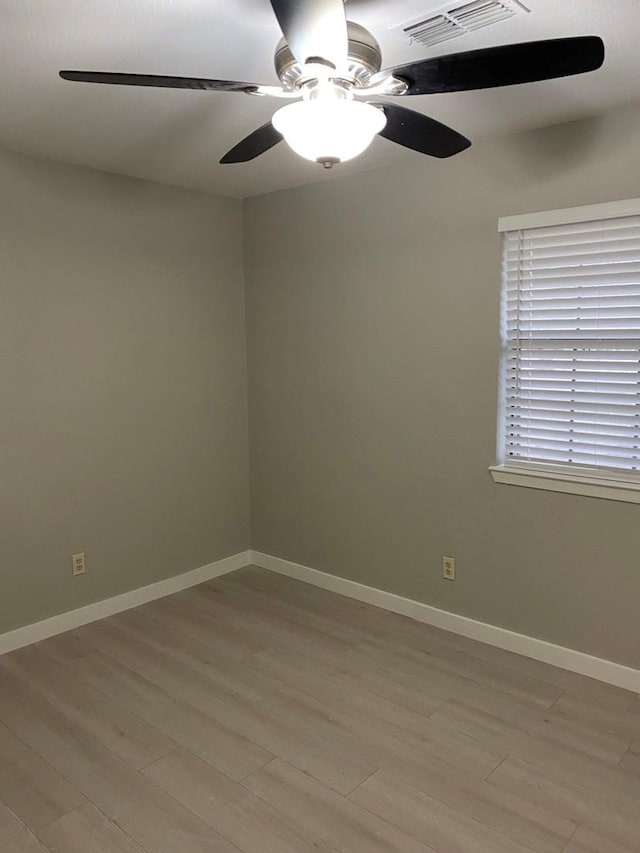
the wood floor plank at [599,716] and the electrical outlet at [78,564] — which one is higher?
the electrical outlet at [78,564]

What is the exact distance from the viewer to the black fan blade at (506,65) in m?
1.41

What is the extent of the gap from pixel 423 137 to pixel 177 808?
231 cm

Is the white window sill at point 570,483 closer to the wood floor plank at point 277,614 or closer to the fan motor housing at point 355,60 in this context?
the wood floor plank at point 277,614

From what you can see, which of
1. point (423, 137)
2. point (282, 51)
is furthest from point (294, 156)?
point (282, 51)

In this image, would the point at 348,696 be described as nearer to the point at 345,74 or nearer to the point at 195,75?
the point at 345,74

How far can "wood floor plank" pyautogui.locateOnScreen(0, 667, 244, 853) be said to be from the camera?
1960 mm

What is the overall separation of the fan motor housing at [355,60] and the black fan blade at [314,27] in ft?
0.52

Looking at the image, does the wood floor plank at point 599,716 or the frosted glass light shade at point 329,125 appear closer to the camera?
the frosted glass light shade at point 329,125

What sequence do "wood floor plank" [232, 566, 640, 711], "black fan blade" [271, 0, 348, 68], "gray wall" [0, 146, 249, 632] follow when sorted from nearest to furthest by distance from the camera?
1. "black fan blade" [271, 0, 348, 68]
2. "wood floor plank" [232, 566, 640, 711]
3. "gray wall" [0, 146, 249, 632]

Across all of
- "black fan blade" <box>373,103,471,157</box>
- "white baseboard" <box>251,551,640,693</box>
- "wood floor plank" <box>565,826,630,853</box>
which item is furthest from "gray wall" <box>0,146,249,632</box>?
"wood floor plank" <box>565,826,630,853</box>

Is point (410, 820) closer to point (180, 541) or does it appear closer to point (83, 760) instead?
point (83, 760)

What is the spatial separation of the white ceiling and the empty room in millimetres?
17

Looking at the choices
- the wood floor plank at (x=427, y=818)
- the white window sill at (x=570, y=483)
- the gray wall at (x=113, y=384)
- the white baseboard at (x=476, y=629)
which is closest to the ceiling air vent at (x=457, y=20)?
the white window sill at (x=570, y=483)

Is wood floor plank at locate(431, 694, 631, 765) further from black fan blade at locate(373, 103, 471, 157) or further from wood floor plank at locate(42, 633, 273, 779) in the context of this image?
black fan blade at locate(373, 103, 471, 157)
